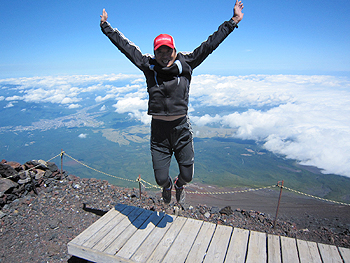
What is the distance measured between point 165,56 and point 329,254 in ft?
14.5

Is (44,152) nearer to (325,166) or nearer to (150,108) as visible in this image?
(150,108)

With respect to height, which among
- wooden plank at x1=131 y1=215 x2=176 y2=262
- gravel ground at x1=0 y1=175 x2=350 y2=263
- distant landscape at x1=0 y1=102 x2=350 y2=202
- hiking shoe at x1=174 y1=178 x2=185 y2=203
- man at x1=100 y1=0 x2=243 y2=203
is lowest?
distant landscape at x1=0 y1=102 x2=350 y2=202

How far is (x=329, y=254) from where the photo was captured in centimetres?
357

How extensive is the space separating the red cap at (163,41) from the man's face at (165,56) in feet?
0.19

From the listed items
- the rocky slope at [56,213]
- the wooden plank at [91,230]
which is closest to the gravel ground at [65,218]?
the rocky slope at [56,213]

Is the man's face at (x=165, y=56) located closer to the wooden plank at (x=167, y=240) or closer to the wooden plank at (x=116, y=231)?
the wooden plank at (x=167, y=240)

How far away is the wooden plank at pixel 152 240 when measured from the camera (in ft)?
11.8

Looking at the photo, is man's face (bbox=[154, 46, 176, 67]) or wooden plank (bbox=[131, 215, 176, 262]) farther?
wooden plank (bbox=[131, 215, 176, 262])

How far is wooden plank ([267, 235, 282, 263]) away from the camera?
3461mm

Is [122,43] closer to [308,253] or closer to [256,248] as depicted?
[256,248]

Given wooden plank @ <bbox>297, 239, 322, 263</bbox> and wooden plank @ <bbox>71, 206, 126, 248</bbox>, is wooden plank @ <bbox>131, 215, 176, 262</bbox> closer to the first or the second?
wooden plank @ <bbox>71, 206, 126, 248</bbox>

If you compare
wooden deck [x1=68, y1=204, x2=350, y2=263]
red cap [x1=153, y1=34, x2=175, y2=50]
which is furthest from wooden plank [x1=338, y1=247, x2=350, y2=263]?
red cap [x1=153, y1=34, x2=175, y2=50]

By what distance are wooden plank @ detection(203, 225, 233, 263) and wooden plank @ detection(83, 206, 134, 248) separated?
2168mm

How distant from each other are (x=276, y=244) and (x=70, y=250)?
4.02 metres
